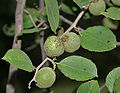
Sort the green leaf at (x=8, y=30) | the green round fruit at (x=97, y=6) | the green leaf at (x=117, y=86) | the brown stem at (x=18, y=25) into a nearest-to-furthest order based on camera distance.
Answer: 1. the green leaf at (x=117, y=86)
2. the green round fruit at (x=97, y=6)
3. the brown stem at (x=18, y=25)
4. the green leaf at (x=8, y=30)

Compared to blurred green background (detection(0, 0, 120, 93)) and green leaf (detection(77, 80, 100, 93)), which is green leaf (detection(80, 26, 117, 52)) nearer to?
green leaf (detection(77, 80, 100, 93))

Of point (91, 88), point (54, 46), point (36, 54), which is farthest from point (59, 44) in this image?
point (36, 54)

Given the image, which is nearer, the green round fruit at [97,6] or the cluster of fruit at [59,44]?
the cluster of fruit at [59,44]

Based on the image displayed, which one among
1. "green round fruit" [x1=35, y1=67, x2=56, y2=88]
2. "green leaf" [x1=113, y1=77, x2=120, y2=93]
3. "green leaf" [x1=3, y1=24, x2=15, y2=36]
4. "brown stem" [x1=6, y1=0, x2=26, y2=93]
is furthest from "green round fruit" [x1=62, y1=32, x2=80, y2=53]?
"green leaf" [x1=3, y1=24, x2=15, y2=36]

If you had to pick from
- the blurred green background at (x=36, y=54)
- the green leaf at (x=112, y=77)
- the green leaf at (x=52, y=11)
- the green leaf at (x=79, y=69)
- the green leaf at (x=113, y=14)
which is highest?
the green leaf at (x=52, y=11)

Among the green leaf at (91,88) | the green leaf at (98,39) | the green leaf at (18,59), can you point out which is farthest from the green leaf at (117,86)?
the green leaf at (18,59)

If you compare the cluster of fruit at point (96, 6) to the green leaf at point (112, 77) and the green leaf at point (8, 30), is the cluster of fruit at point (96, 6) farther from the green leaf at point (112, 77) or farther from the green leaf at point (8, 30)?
the green leaf at point (8, 30)

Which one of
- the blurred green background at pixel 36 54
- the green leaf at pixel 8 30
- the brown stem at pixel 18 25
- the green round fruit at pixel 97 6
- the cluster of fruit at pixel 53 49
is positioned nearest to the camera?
the cluster of fruit at pixel 53 49
